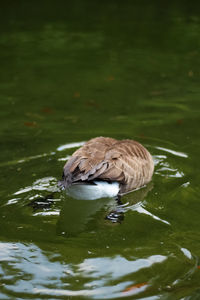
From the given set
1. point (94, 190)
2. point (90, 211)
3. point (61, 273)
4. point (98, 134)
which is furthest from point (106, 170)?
point (98, 134)

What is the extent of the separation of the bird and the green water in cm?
25

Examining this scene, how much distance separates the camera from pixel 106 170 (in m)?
6.09

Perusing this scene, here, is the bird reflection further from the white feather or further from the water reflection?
the water reflection

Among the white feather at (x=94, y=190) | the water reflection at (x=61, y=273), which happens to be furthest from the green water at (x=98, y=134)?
the white feather at (x=94, y=190)

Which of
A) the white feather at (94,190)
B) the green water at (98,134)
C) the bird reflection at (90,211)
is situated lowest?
the bird reflection at (90,211)

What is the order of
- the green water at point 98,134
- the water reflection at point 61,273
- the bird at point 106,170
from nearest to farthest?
the water reflection at point 61,273
the green water at point 98,134
the bird at point 106,170

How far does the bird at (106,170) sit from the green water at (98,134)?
25 cm

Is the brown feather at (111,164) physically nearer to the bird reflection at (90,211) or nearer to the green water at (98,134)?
the bird reflection at (90,211)

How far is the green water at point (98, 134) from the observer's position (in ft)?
16.3

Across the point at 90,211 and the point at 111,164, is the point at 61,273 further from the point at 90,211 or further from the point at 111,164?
the point at 111,164

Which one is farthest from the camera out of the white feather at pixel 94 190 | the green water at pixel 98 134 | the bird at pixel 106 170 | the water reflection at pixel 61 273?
the white feather at pixel 94 190

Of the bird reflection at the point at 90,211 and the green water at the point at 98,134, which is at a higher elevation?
the green water at the point at 98,134

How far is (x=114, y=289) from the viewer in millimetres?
4684

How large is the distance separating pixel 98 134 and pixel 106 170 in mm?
2479
